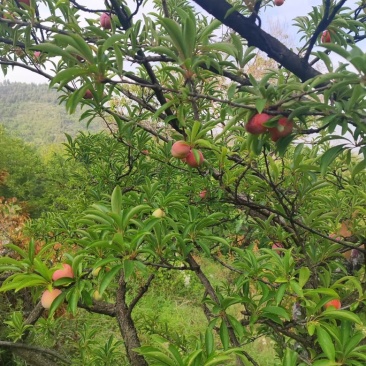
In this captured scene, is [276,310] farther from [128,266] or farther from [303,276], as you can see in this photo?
[128,266]

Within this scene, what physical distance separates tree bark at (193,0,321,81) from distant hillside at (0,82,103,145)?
144 ft

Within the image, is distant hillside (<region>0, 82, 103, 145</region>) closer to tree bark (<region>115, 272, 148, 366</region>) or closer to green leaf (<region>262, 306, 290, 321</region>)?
tree bark (<region>115, 272, 148, 366</region>)

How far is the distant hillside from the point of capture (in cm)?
4794

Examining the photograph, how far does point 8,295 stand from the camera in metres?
3.20

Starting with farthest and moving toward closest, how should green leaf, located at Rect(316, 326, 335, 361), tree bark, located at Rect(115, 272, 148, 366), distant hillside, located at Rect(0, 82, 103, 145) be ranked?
distant hillside, located at Rect(0, 82, 103, 145)
tree bark, located at Rect(115, 272, 148, 366)
green leaf, located at Rect(316, 326, 335, 361)

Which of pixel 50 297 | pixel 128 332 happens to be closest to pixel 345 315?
pixel 50 297

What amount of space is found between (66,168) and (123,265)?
4.40m

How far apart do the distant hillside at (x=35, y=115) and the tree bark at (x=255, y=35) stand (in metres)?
44.0

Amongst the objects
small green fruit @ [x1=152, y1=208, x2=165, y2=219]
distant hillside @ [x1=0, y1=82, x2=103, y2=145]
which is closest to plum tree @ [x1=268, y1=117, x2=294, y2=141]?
small green fruit @ [x1=152, y1=208, x2=165, y2=219]

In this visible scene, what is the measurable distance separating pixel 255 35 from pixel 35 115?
196 ft

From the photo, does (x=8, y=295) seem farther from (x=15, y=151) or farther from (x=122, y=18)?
(x=15, y=151)

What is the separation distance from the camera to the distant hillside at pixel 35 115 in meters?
47.9

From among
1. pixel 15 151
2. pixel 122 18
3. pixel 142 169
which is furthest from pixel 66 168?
pixel 15 151

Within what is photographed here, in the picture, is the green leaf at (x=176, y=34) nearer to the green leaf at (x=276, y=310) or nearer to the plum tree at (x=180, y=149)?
the plum tree at (x=180, y=149)
